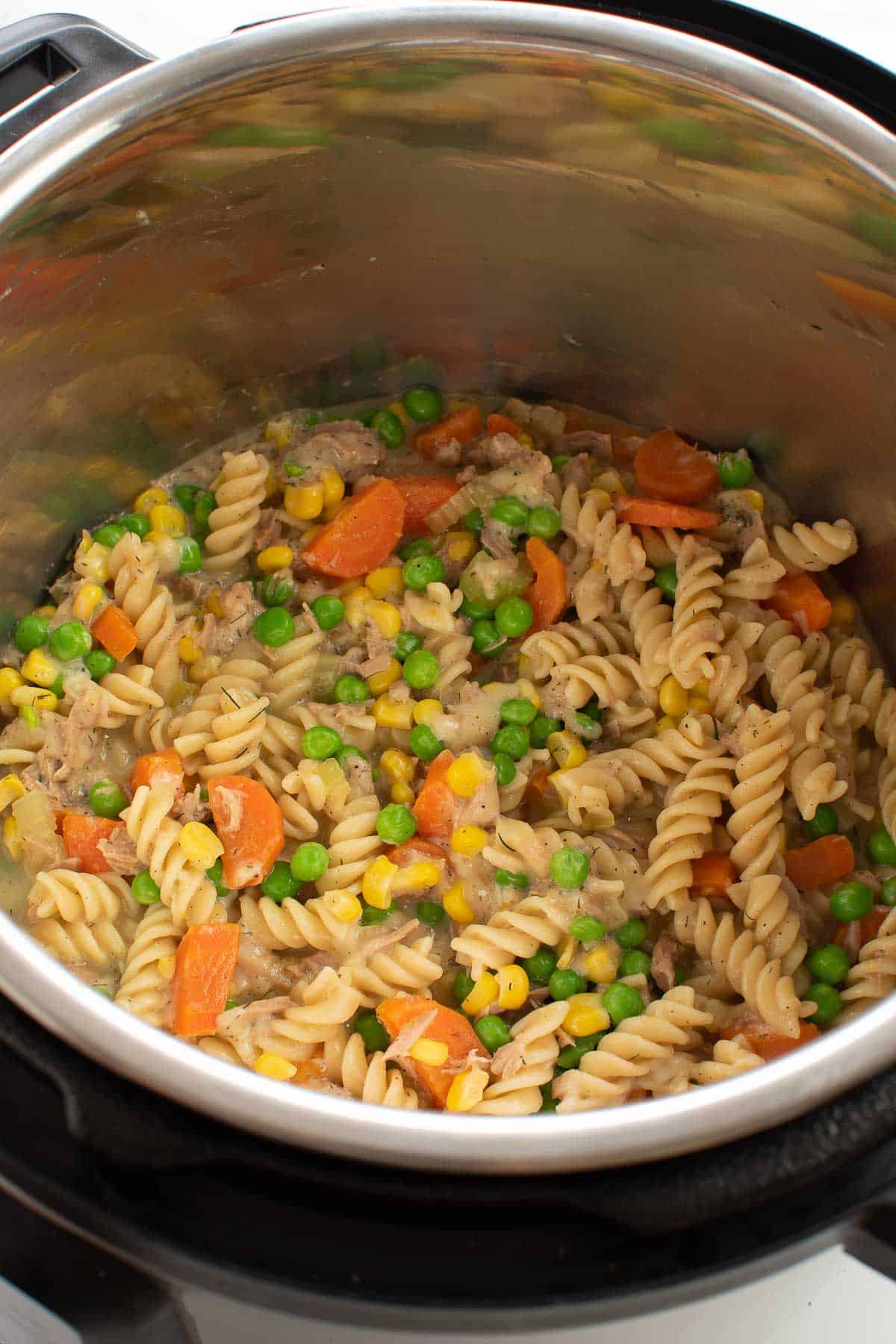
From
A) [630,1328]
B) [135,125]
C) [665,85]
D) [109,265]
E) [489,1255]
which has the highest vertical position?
[665,85]

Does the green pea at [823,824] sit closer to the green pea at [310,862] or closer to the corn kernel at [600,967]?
the corn kernel at [600,967]

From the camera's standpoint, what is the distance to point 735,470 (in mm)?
3301

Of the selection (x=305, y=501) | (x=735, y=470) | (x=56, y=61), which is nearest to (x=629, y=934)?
(x=735, y=470)

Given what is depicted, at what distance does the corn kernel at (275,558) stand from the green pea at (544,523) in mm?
657

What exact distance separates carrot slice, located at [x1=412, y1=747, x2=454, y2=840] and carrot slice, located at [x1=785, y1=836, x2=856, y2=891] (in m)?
0.83

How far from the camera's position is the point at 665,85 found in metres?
2.46

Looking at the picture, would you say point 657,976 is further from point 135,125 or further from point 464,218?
point 135,125

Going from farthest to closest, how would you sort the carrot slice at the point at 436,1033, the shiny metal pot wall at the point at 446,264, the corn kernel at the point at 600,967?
1. the corn kernel at the point at 600,967
2. the carrot slice at the point at 436,1033
3. the shiny metal pot wall at the point at 446,264

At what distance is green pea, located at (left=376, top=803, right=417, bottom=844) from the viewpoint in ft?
9.72

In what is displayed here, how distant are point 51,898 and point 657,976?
4.54ft

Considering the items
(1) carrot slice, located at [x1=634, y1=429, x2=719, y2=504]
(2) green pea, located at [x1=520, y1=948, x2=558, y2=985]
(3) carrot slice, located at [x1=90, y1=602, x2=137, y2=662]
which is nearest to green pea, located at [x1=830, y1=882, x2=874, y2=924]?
(2) green pea, located at [x1=520, y1=948, x2=558, y2=985]

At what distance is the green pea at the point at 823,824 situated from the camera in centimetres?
303

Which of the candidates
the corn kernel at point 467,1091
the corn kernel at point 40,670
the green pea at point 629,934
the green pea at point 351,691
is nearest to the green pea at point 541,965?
the green pea at point 629,934

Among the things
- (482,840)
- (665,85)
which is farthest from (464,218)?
(482,840)
